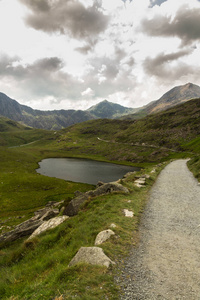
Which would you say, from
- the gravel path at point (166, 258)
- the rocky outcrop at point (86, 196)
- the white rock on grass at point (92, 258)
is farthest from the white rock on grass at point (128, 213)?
the white rock on grass at point (92, 258)

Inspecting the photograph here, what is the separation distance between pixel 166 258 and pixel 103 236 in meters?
4.60

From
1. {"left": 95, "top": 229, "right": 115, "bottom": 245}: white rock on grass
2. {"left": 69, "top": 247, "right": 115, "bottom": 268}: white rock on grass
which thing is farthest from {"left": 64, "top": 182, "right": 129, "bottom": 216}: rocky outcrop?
{"left": 69, "top": 247, "right": 115, "bottom": 268}: white rock on grass

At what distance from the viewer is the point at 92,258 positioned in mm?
8711

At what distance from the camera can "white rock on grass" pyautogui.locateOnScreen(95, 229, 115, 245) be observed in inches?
432

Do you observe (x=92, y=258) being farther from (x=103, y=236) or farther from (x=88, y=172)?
(x=88, y=172)

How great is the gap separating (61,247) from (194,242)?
11.0 metres

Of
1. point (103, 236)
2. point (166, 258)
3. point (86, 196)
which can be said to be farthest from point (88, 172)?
point (166, 258)

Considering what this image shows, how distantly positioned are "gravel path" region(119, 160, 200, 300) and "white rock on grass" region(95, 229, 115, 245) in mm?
2101

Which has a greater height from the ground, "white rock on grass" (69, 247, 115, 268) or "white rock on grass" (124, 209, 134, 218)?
"white rock on grass" (69, 247, 115, 268)

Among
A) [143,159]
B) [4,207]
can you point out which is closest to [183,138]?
[143,159]

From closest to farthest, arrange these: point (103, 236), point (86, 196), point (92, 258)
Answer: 1. point (92, 258)
2. point (103, 236)
3. point (86, 196)

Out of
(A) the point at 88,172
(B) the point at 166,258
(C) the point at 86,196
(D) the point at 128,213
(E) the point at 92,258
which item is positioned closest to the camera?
(E) the point at 92,258

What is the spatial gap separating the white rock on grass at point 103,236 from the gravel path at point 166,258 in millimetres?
2101

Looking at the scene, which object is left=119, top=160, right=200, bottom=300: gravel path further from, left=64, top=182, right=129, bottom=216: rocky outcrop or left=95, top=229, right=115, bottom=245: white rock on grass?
left=64, top=182, right=129, bottom=216: rocky outcrop
